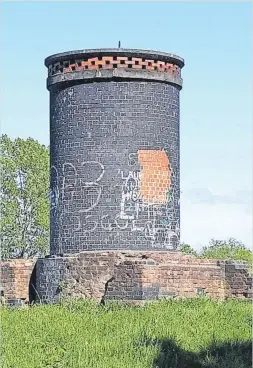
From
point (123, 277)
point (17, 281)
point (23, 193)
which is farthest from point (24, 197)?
point (123, 277)

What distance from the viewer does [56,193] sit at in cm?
1922

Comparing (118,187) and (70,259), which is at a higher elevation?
(118,187)

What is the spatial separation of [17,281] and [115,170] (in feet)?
10.6

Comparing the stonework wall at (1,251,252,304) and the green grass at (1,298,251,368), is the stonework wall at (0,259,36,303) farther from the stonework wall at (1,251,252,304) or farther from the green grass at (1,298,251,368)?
the green grass at (1,298,251,368)

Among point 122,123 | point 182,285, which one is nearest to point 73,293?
point 182,285

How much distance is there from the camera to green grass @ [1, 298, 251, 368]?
13422 mm

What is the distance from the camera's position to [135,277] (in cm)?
1741

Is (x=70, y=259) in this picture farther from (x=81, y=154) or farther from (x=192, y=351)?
(x=192, y=351)

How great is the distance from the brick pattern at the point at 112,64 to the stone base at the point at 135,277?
3.57 m

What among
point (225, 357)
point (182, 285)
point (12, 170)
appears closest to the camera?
point (225, 357)

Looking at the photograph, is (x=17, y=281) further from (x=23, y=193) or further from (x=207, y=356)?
(x=23, y=193)

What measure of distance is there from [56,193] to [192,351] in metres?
6.00

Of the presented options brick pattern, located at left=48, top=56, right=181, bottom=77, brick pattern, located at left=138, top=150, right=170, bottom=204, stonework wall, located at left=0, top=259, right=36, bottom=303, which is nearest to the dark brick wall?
brick pattern, located at left=138, top=150, right=170, bottom=204

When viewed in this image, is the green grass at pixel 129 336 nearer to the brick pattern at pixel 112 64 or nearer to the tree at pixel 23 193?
the brick pattern at pixel 112 64
